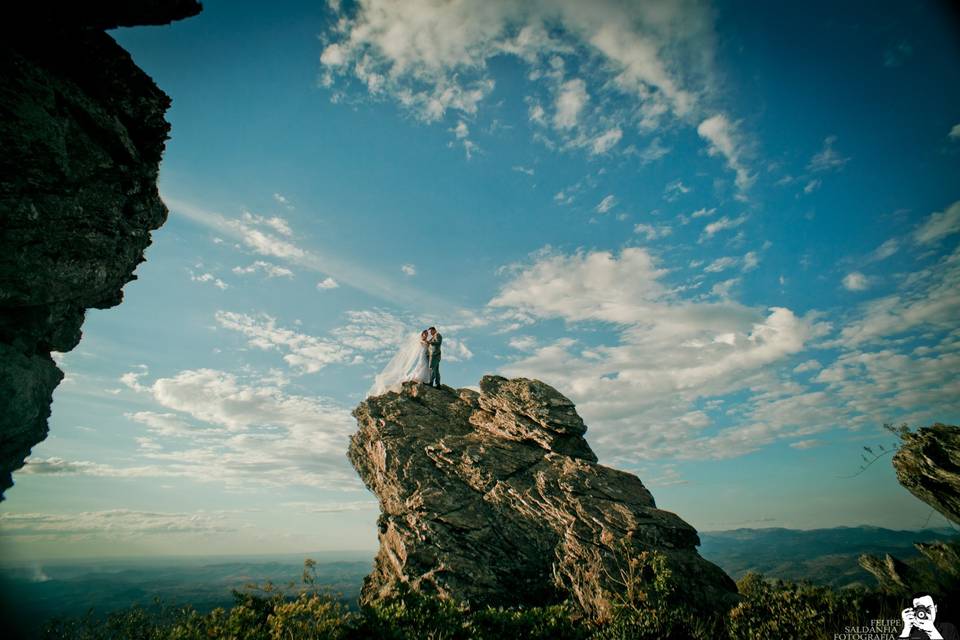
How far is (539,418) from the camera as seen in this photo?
25.2 metres

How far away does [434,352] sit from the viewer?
3072 cm

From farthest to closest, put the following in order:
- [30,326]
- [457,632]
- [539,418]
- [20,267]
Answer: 1. [539,418]
2. [30,326]
3. [20,267]
4. [457,632]

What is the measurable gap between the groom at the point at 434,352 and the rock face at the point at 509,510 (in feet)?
9.92

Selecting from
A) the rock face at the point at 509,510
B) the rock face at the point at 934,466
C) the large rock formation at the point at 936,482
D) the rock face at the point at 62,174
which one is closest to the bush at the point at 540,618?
the rock face at the point at 509,510

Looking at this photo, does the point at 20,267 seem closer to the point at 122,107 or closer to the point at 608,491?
the point at 122,107

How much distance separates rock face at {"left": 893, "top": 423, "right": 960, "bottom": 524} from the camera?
49.5 feet

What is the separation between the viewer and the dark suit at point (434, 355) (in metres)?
30.0

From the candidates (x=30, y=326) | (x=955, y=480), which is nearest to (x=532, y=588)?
(x=955, y=480)

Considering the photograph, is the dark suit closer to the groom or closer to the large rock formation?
the groom

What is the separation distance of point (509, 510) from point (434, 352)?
13.1 meters

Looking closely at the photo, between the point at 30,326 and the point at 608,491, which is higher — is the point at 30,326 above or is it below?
above

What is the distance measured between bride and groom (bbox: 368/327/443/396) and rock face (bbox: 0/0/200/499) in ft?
55.7

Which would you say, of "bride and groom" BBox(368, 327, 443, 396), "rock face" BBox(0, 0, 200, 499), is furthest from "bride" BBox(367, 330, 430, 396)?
"rock face" BBox(0, 0, 200, 499)

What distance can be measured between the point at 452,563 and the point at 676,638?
1054 centimetres
